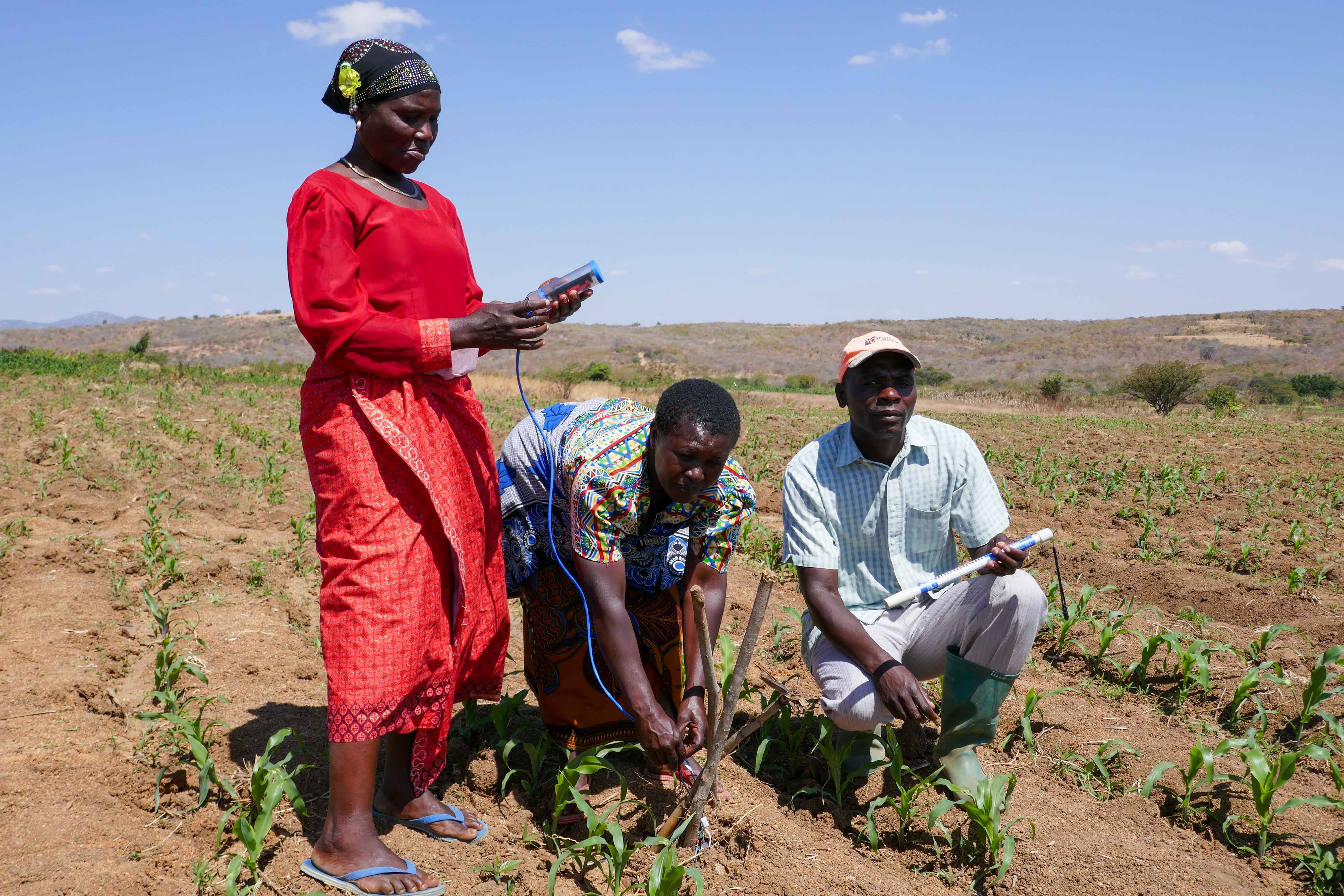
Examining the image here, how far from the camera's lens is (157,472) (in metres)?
6.46

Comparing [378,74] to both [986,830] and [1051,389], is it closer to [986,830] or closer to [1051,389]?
[986,830]

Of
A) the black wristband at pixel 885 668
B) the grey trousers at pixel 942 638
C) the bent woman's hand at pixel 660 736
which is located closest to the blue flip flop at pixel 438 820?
the bent woman's hand at pixel 660 736

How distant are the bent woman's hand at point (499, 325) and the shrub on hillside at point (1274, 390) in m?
24.9

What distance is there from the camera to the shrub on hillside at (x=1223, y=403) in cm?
1553

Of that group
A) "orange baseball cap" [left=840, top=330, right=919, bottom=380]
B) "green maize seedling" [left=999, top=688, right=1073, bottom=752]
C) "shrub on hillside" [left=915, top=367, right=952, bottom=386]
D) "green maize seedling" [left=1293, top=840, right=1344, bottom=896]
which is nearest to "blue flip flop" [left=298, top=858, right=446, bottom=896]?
"orange baseball cap" [left=840, top=330, right=919, bottom=380]

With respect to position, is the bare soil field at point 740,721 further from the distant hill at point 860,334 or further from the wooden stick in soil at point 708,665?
the distant hill at point 860,334

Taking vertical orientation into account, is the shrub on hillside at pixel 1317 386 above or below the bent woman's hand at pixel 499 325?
below

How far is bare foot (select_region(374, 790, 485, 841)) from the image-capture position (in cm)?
234

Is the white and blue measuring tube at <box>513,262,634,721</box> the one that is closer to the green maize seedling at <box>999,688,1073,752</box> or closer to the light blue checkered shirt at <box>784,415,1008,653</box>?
the light blue checkered shirt at <box>784,415,1008,653</box>

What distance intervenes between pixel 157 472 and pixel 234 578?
2.70 metres

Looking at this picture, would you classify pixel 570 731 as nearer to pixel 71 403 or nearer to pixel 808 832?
pixel 808 832

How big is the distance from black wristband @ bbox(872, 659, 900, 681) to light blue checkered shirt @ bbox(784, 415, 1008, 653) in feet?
1.06

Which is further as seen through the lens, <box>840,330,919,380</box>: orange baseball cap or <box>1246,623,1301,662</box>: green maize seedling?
<box>1246,623,1301,662</box>: green maize seedling

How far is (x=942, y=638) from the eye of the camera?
2730 mm
